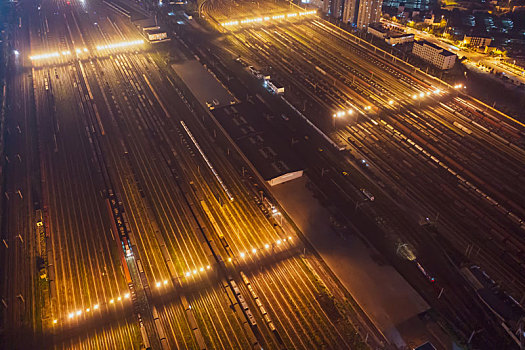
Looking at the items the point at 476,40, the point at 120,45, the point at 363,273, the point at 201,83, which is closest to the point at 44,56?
the point at 120,45

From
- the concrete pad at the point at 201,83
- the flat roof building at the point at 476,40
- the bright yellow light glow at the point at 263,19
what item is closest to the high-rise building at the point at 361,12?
the bright yellow light glow at the point at 263,19

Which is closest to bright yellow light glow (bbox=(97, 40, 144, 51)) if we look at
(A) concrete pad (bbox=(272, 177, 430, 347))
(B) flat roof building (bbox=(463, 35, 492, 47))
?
(A) concrete pad (bbox=(272, 177, 430, 347))

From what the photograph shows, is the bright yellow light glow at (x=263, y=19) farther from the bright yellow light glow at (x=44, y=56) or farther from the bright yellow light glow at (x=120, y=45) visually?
the bright yellow light glow at (x=44, y=56)

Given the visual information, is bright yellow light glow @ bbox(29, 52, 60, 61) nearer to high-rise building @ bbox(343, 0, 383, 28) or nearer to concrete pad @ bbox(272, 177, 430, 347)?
concrete pad @ bbox(272, 177, 430, 347)

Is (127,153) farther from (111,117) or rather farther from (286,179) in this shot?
(286,179)

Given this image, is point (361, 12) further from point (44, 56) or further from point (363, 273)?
point (363, 273)

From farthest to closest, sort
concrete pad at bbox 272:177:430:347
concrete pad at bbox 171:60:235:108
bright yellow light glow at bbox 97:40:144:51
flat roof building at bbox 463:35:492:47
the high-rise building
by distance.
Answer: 1. the high-rise building
2. bright yellow light glow at bbox 97:40:144:51
3. flat roof building at bbox 463:35:492:47
4. concrete pad at bbox 171:60:235:108
5. concrete pad at bbox 272:177:430:347
